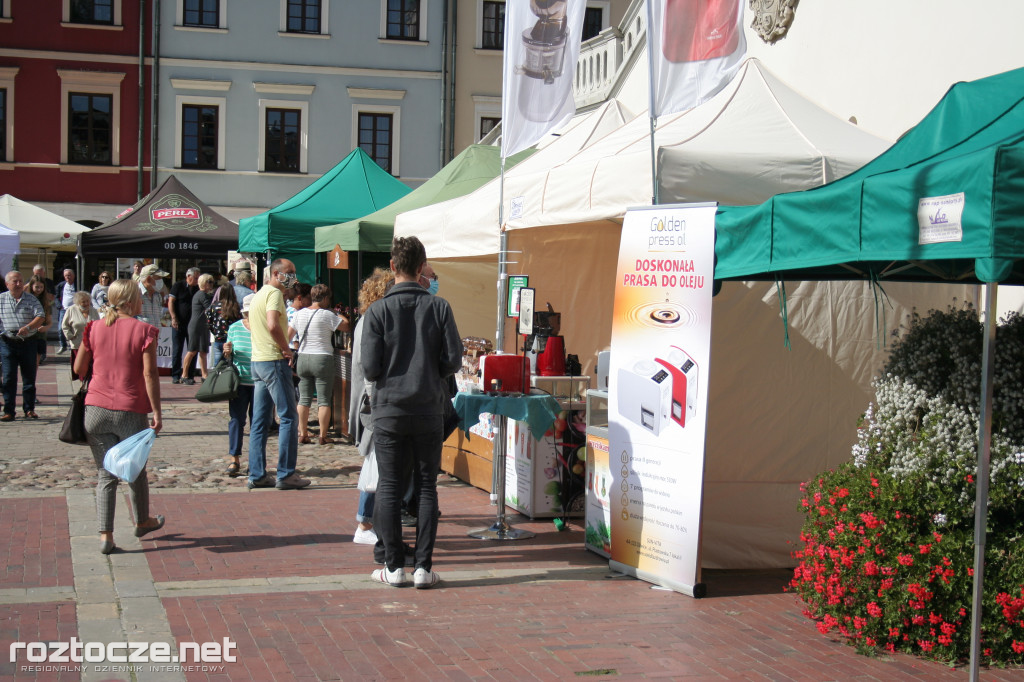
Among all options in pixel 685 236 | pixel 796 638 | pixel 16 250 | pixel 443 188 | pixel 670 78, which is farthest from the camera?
pixel 16 250

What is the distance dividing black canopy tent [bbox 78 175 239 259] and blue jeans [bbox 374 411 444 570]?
12835 mm

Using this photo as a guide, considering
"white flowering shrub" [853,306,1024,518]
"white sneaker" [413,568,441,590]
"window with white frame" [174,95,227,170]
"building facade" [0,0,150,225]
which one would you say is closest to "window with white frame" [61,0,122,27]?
"building facade" [0,0,150,225]

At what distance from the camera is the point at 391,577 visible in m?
6.02

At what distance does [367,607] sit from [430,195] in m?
7.66

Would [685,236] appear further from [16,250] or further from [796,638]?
[16,250]

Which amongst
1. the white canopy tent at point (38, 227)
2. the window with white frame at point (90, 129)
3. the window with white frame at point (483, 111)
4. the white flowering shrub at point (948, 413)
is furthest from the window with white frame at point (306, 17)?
the white flowering shrub at point (948, 413)

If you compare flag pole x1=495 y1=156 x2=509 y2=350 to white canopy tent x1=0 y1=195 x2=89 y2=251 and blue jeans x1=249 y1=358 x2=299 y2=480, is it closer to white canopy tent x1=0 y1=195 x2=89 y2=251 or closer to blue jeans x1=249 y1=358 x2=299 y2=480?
blue jeans x1=249 y1=358 x2=299 y2=480

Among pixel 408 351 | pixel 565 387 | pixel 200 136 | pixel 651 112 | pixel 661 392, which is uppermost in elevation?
pixel 200 136

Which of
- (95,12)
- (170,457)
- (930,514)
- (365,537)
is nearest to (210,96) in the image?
(95,12)

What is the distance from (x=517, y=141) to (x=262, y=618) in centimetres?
435

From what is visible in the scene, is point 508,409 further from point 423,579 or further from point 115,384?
point 115,384

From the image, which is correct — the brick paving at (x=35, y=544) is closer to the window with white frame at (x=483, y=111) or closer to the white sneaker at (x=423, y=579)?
the white sneaker at (x=423, y=579)

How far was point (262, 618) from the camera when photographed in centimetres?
537

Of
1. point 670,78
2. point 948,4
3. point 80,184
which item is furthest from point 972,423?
point 80,184
